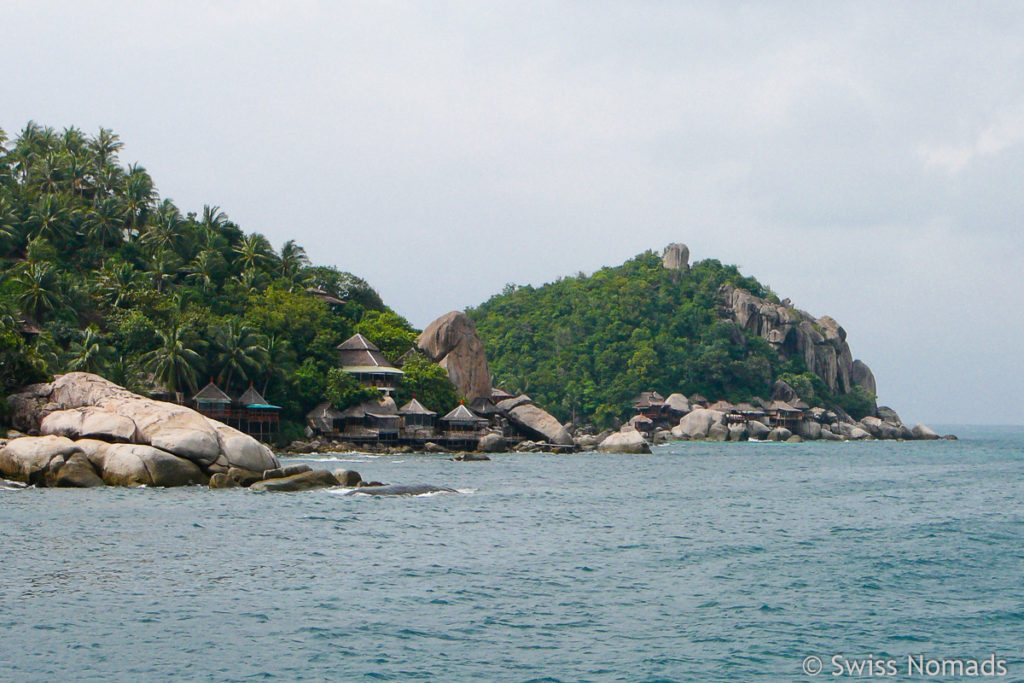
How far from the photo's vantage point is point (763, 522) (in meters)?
29.6

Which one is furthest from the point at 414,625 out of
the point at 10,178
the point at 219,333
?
the point at 10,178

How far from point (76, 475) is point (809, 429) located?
90.5 meters

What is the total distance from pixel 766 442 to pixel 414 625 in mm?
88799

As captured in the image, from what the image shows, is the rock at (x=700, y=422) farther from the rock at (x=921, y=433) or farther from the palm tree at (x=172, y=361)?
the palm tree at (x=172, y=361)

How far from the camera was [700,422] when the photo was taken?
10294cm

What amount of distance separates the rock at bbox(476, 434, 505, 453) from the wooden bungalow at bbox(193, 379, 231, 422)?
17623 millimetres

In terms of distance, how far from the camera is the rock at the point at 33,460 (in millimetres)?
34531

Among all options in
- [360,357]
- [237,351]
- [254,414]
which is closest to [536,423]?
[360,357]

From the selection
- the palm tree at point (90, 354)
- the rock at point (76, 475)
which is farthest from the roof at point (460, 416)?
the rock at point (76, 475)

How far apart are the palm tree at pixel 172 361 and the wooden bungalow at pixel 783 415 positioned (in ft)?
228

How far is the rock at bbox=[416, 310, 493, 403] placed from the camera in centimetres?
8075

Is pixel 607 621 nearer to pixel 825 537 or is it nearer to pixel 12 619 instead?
pixel 12 619

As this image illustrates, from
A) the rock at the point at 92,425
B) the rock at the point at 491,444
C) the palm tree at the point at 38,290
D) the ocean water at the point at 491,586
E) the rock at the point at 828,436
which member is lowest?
the ocean water at the point at 491,586

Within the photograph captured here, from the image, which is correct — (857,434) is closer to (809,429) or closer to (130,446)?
(809,429)
